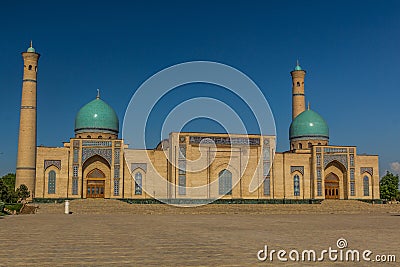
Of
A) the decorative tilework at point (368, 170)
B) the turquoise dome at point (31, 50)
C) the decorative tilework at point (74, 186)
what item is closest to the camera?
the decorative tilework at point (74, 186)

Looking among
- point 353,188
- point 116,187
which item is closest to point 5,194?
point 116,187

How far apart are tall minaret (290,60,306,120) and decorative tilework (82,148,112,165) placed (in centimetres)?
1924

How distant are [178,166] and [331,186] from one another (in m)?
14.2

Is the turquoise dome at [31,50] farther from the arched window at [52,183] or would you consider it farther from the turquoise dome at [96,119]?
the arched window at [52,183]

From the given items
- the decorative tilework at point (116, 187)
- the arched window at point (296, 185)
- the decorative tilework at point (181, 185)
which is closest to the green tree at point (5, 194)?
the decorative tilework at point (116, 187)

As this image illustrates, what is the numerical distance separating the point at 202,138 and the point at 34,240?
30272 mm

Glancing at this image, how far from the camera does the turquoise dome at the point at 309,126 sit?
45.9 meters

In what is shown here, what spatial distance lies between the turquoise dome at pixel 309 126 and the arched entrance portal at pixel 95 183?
1859 cm

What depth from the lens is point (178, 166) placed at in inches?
1554

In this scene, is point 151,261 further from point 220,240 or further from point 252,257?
point 220,240

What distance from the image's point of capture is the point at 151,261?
7.65 m

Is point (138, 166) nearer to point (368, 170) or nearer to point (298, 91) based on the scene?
point (298, 91)

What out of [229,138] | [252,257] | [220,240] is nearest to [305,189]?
[229,138]

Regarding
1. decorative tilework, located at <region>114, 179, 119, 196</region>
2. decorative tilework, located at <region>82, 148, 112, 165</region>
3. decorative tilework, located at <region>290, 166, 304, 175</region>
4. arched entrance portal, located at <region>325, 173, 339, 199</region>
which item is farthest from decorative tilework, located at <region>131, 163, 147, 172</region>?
arched entrance portal, located at <region>325, 173, 339, 199</region>
